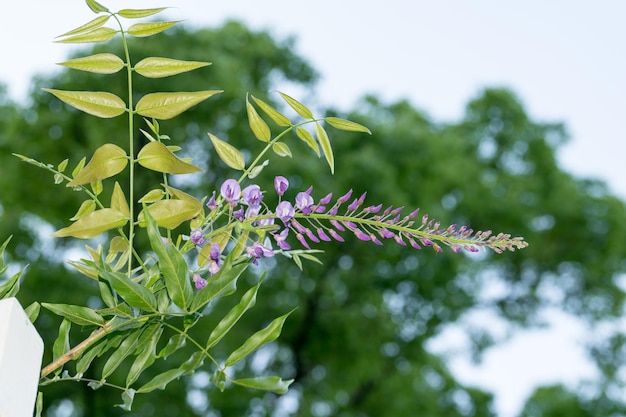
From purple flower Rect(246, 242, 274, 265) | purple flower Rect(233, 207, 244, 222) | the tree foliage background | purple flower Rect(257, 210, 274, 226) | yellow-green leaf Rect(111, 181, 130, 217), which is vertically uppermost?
purple flower Rect(233, 207, 244, 222)

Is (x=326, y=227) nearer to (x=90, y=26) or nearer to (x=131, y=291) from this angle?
(x=131, y=291)

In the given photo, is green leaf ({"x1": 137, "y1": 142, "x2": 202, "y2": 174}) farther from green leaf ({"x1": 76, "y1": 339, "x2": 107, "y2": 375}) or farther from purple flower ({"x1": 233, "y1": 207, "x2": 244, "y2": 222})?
green leaf ({"x1": 76, "y1": 339, "x2": 107, "y2": 375})

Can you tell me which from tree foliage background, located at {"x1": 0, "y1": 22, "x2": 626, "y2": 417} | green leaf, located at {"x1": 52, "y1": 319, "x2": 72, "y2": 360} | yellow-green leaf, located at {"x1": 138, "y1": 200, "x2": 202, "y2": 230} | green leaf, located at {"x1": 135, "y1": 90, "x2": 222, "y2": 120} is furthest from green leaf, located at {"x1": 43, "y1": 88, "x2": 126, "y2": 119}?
tree foliage background, located at {"x1": 0, "y1": 22, "x2": 626, "y2": 417}

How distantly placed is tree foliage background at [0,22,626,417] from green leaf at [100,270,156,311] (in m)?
7.72

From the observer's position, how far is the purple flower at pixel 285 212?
925 mm

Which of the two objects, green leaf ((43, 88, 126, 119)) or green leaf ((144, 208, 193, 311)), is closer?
green leaf ((144, 208, 193, 311))

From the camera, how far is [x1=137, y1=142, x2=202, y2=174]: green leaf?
0.91 m

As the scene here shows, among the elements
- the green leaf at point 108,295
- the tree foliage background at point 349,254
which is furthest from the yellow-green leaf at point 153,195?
the tree foliage background at point 349,254

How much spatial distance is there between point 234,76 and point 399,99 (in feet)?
13.6

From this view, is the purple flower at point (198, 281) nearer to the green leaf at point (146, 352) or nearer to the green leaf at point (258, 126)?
the green leaf at point (146, 352)

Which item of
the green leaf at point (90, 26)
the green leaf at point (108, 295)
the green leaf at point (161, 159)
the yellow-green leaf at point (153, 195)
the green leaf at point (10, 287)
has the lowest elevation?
the green leaf at point (10, 287)

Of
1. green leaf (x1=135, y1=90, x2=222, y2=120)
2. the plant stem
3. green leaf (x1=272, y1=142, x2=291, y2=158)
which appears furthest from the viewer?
green leaf (x1=272, y1=142, x2=291, y2=158)

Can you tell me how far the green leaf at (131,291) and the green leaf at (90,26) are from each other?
0.30m

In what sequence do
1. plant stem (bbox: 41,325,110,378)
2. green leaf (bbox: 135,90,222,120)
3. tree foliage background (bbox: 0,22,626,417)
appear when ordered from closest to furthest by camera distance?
plant stem (bbox: 41,325,110,378) → green leaf (bbox: 135,90,222,120) → tree foliage background (bbox: 0,22,626,417)
